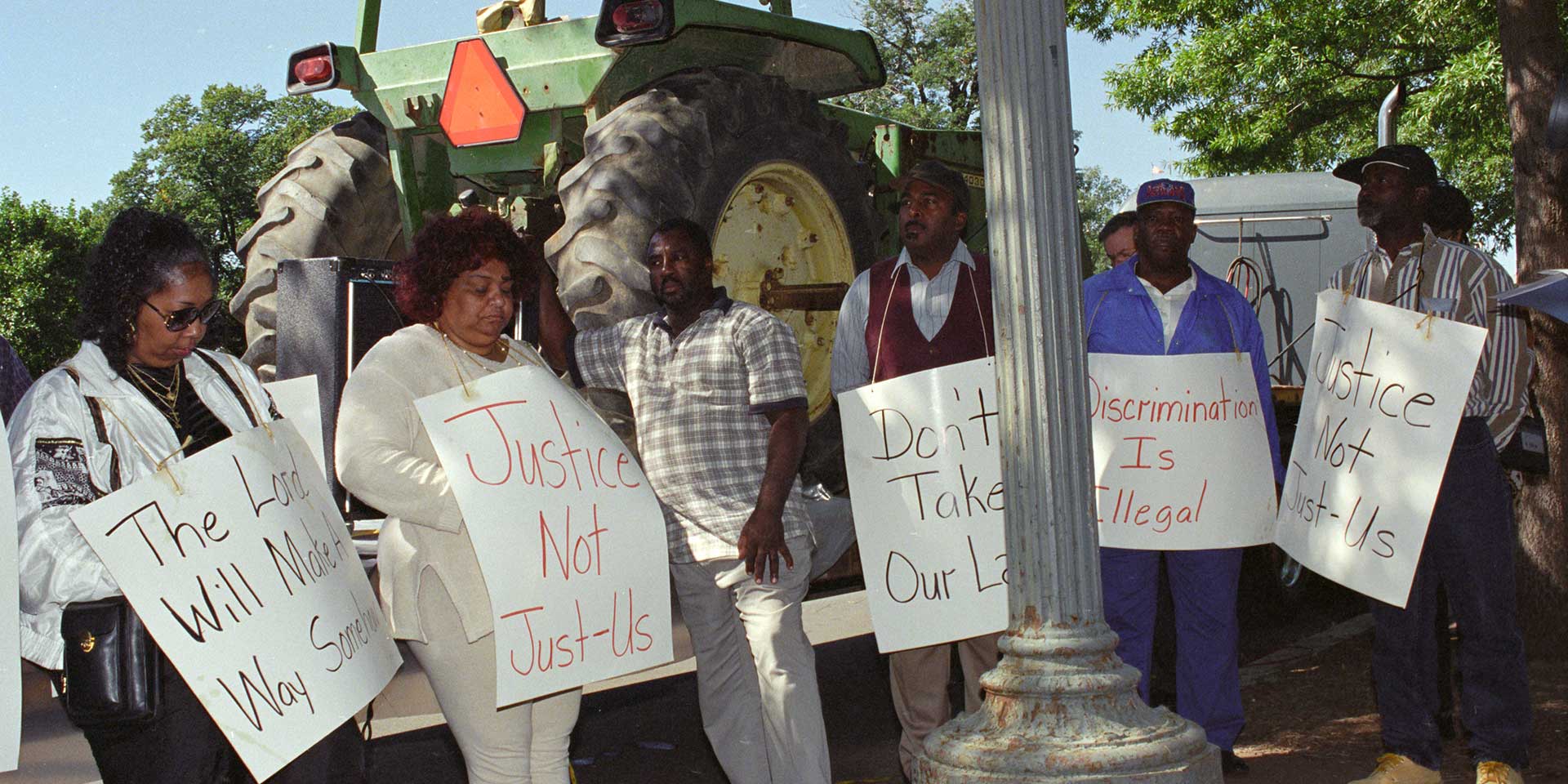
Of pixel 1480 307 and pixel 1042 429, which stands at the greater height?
pixel 1480 307

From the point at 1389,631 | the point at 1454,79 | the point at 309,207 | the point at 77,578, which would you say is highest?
the point at 1454,79

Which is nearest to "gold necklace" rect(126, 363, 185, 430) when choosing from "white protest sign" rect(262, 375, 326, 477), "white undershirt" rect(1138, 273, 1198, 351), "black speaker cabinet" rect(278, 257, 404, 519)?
"white protest sign" rect(262, 375, 326, 477)

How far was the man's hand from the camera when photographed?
167 inches

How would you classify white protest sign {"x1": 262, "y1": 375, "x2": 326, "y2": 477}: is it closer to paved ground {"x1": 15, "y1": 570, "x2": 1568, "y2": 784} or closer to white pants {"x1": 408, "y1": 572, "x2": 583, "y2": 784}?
white pants {"x1": 408, "y1": 572, "x2": 583, "y2": 784}

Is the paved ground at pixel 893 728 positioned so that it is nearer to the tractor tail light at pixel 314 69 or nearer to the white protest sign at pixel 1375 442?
the white protest sign at pixel 1375 442

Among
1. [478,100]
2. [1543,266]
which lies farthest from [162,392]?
[1543,266]

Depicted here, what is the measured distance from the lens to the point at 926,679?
4.85 meters

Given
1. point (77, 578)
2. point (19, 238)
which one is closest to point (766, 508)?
point (77, 578)

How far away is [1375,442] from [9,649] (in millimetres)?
3618

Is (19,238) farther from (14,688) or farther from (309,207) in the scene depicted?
(14,688)

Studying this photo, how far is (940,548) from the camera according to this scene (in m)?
4.42

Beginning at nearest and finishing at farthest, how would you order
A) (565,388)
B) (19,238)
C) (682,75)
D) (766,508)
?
(565,388) → (766,508) → (682,75) → (19,238)

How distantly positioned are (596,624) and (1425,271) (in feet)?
9.08

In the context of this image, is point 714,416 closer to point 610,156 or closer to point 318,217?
point 610,156
